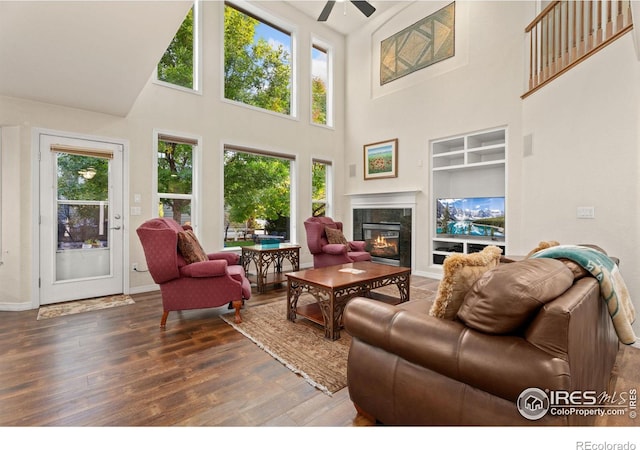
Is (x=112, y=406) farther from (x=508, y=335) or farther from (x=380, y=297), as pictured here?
(x=380, y=297)

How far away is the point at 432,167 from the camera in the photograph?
5387 millimetres

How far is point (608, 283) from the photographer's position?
1.49 m

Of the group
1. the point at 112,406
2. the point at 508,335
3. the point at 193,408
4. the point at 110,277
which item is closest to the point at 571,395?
the point at 508,335

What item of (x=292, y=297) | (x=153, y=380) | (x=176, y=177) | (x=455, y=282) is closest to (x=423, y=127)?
(x=292, y=297)

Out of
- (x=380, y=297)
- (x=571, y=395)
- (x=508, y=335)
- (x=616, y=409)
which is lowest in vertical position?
(x=616, y=409)

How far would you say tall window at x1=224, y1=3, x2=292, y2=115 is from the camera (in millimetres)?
5254

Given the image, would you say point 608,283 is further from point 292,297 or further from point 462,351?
point 292,297

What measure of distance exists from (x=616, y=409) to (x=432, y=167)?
418 centimetres

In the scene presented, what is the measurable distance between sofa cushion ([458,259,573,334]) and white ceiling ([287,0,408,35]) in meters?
5.69

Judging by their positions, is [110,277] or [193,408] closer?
[193,408]

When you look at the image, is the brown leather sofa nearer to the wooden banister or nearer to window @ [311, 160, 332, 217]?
the wooden banister

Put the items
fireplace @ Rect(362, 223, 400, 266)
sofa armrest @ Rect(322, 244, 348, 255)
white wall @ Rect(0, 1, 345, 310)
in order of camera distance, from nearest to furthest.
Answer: white wall @ Rect(0, 1, 345, 310)
sofa armrest @ Rect(322, 244, 348, 255)
fireplace @ Rect(362, 223, 400, 266)

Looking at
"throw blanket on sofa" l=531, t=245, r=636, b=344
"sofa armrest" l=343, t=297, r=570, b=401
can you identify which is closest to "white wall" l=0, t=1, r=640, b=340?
"throw blanket on sofa" l=531, t=245, r=636, b=344

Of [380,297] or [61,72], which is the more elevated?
[61,72]
